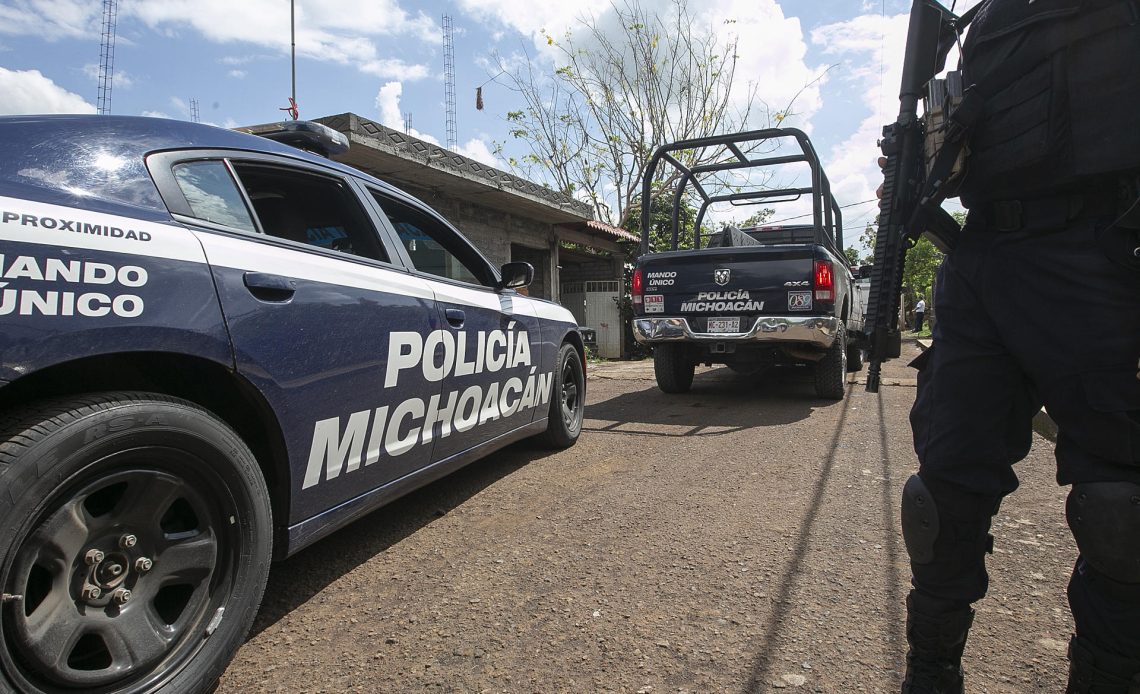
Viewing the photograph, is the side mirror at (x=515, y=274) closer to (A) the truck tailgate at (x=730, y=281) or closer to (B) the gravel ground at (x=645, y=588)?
(B) the gravel ground at (x=645, y=588)

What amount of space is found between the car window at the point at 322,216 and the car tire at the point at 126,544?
1.09m

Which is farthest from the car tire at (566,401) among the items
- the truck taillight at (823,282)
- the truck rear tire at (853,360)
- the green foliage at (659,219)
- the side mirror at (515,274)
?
the green foliage at (659,219)

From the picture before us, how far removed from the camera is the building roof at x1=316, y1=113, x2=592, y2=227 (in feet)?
21.4

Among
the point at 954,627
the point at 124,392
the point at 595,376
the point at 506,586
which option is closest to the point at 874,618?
the point at 954,627

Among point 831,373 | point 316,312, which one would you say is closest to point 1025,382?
point 316,312

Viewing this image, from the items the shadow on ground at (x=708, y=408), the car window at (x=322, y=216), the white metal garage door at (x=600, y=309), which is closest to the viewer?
the car window at (x=322, y=216)

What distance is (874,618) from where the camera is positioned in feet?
6.52

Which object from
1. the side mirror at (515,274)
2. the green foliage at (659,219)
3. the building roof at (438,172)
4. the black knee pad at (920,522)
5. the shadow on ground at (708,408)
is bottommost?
the shadow on ground at (708,408)

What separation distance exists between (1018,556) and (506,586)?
1943 millimetres

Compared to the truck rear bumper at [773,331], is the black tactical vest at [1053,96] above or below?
above

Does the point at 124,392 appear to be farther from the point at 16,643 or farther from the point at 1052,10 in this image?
the point at 1052,10

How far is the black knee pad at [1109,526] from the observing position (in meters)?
1.31

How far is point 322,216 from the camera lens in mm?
2613

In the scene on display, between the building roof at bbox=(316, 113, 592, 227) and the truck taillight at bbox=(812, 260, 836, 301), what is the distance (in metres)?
4.05
